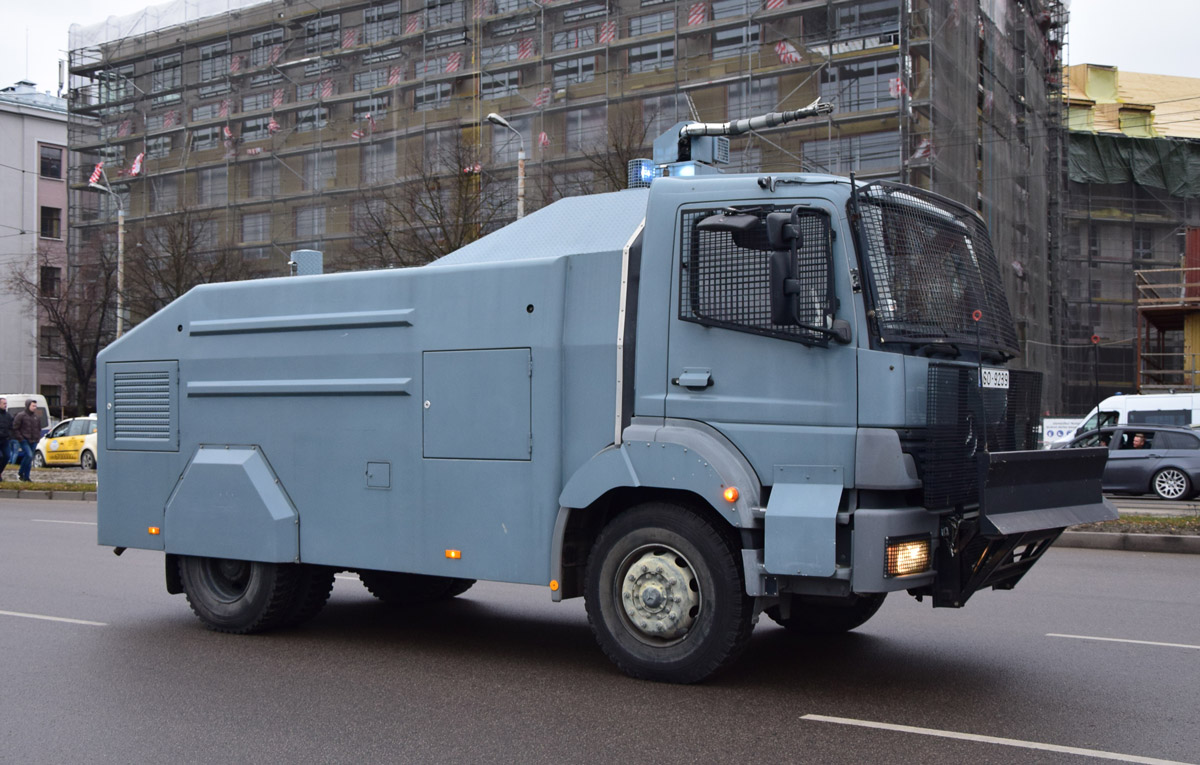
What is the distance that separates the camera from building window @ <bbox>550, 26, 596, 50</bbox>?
39.0 meters

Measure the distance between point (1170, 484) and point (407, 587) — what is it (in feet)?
55.8

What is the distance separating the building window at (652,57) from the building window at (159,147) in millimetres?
22648

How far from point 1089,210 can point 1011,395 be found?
48.0 metres

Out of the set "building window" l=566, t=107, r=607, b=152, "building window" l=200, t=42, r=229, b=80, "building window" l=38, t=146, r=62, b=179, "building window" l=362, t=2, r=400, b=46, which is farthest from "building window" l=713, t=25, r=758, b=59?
"building window" l=38, t=146, r=62, b=179

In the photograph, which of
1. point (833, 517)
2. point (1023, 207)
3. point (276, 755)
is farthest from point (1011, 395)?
point (1023, 207)

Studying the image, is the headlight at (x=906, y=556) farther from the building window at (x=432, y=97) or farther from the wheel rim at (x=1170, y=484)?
the building window at (x=432, y=97)

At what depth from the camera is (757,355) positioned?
6.38m

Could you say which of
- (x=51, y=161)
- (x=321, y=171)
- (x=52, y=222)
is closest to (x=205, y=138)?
(x=321, y=171)

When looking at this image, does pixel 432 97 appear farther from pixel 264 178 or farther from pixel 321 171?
pixel 264 178

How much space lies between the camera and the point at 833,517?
5.95 metres

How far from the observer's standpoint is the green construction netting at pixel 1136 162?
5081cm

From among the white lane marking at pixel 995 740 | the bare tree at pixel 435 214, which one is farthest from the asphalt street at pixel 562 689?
the bare tree at pixel 435 214

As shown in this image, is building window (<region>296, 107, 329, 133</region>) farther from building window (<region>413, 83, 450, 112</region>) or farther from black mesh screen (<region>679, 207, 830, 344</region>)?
black mesh screen (<region>679, 207, 830, 344</region>)

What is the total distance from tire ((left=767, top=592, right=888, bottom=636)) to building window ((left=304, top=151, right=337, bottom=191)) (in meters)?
38.7
